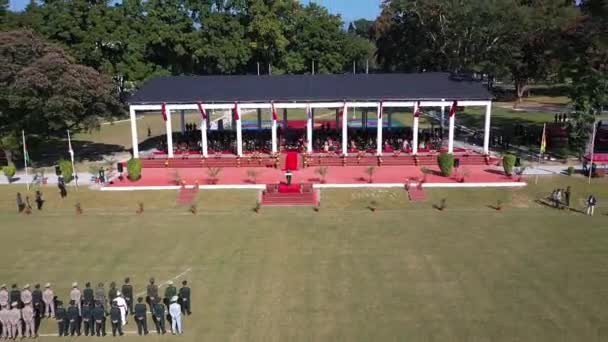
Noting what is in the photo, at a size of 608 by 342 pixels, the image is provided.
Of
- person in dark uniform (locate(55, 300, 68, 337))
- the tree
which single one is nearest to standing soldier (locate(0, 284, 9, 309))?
person in dark uniform (locate(55, 300, 68, 337))

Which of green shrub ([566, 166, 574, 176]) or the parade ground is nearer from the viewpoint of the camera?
the parade ground

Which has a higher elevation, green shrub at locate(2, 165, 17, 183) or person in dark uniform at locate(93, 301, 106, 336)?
green shrub at locate(2, 165, 17, 183)

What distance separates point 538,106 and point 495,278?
60.1 m

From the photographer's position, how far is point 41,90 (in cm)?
3372

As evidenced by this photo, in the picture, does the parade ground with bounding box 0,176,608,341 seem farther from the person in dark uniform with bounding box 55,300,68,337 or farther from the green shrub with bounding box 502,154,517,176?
the green shrub with bounding box 502,154,517,176

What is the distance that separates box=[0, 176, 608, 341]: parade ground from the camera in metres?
15.5

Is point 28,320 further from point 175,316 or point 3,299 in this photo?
point 175,316

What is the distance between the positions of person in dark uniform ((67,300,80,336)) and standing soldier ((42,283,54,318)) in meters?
1.15

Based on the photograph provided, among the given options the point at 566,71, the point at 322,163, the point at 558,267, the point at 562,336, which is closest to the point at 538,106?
the point at 566,71

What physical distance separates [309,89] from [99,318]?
84.9 feet

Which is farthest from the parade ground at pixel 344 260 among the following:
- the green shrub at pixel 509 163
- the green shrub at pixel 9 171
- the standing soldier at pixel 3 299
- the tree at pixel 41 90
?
the tree at pixel 41 90

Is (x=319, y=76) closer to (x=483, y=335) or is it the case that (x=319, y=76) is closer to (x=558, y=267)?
(x=558, y=267)

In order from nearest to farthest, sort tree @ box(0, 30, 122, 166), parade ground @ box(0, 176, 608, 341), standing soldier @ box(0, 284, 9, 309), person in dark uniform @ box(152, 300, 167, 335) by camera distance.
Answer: standing soldier @ box(0, 284, 9, 309) < person in dark uniform @ box(152, 300, 167, 335) < parade ground @ box(0, 176, 608, 341) < tree @ box(0, 30, 122, 166)

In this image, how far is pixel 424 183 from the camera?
1217 inches
